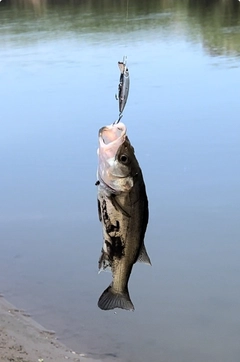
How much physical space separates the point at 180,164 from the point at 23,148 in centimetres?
283

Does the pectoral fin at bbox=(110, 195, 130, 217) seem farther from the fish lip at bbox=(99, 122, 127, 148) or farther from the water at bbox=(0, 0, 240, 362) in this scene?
the water at bbox=(0, 0, 240, 362)

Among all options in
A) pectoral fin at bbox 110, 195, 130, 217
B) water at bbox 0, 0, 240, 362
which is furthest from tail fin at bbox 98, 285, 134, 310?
water at bbox 0, 0, 240, 362

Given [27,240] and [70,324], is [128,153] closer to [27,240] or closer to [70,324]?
[70,324]

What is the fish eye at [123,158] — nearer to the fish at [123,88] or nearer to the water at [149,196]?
the fish at [123,88]

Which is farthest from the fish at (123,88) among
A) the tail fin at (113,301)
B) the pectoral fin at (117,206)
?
the tail fin at (113,301)

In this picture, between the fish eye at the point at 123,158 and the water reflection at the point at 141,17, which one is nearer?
the fish eye at the point at 123,158

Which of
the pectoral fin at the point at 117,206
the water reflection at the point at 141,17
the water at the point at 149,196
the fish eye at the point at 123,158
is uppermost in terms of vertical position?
the fish eye at the point at 123,158

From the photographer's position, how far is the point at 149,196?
898 cm

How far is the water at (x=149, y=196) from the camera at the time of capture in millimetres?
6348

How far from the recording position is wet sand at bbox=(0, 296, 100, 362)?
534 cm

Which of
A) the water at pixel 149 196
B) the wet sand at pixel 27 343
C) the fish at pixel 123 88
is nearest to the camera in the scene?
the fish at pixel 123 88

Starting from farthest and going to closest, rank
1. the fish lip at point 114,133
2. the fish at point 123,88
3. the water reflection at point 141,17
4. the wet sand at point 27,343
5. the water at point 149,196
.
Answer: the water reflection at point 141,17 → the water at point 149,196 → the wet sand at point 27,343 → the fish at point 123,88 → the fish lip at point 114,133

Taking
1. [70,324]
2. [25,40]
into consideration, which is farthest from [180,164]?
[25,40]

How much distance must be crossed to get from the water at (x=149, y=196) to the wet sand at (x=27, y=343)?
191 millimetres
